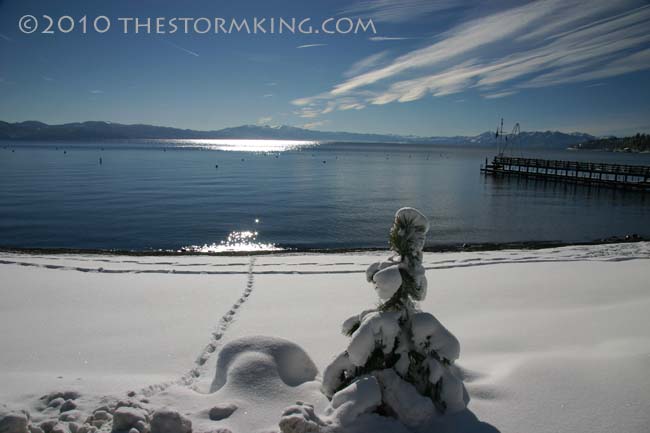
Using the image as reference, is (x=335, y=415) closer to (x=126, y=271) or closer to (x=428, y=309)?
(x=428, y=309)

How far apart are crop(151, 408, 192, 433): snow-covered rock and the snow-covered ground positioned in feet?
0.87

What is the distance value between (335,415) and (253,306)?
5534 mm

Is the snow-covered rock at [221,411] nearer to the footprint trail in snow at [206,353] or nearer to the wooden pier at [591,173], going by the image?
the footprint trail in snow at [206,353]

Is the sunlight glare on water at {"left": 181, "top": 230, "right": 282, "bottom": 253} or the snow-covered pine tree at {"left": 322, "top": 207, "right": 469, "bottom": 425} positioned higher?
the snow-covered pine tree at {"left": 322, "top": 207, "right": 469, "bottom": 425}

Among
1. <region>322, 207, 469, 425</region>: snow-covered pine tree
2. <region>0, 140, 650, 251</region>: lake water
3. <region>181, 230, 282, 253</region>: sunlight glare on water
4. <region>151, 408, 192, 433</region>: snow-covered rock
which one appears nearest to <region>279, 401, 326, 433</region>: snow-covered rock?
<region>322, 207, 469, 425</region>: snow-covered pine tree

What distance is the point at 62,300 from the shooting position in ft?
30.6

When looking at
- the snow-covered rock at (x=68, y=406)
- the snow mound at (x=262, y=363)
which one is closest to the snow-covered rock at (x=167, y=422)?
the snow mound at (x=262, y=363)

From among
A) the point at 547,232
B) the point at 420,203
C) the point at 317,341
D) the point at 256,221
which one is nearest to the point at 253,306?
the point at 317,341

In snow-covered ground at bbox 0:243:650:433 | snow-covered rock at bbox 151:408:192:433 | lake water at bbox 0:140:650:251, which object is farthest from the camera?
lake water at bbox 0:140:650:251

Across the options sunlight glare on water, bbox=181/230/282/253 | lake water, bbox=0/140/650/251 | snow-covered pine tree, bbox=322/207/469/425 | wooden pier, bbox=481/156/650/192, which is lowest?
sunlight glare on water, bbox=181/230/282/253

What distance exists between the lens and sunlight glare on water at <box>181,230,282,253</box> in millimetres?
22273

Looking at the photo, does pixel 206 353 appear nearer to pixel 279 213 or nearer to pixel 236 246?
pixel 236 246

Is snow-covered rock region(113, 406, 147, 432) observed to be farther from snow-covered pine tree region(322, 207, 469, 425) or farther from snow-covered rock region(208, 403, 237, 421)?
snow-covered pine tree region(322, 207, 469, 425)

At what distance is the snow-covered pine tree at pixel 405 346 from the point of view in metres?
4.00
